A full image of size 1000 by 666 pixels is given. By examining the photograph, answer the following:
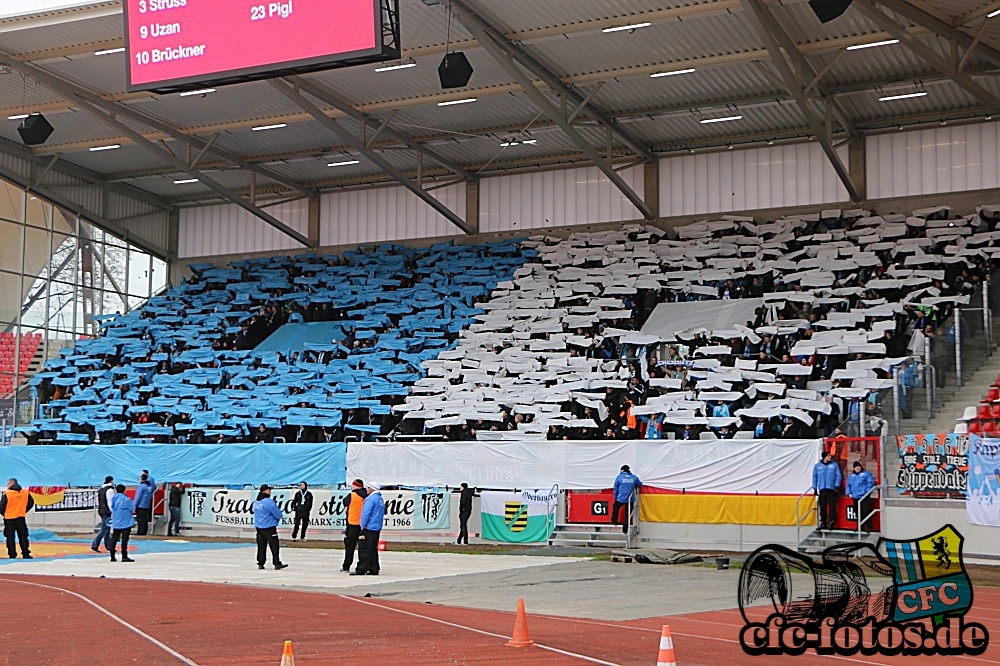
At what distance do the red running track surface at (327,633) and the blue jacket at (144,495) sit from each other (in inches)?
471

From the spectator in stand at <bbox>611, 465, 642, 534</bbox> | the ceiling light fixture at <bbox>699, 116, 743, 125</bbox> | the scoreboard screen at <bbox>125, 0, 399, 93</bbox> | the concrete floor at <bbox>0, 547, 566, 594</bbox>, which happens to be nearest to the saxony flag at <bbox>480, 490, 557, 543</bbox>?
the spectator in stand at <bbox>611, 465, 642, 534</bbox>

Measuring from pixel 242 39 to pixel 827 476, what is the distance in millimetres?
14123

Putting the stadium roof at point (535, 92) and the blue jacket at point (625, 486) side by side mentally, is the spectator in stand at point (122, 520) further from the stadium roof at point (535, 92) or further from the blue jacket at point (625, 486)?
the stadium roof at point (535, 92)

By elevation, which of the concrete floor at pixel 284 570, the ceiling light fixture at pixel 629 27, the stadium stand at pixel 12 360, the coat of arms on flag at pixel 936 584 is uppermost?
the ceiling light fixture at pixel 629 27

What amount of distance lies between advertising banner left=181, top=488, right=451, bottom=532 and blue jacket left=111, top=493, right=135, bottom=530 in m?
5.30

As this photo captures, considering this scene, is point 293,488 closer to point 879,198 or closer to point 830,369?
point 830,369

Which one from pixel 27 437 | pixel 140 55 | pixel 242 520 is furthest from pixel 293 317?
pixel 140 55

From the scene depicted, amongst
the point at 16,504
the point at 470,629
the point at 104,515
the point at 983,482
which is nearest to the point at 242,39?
the point at 470,629

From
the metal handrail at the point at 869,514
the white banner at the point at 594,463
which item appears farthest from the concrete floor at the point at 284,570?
the metal handrail at the point at 869,514

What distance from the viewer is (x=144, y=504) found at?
30031 mm

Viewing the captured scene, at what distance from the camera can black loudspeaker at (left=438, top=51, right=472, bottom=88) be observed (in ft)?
88.7

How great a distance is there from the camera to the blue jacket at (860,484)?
23.0 meters

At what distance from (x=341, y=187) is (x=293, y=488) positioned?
16.6 meters

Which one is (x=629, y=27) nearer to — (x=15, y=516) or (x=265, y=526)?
(x=265, y=526)
